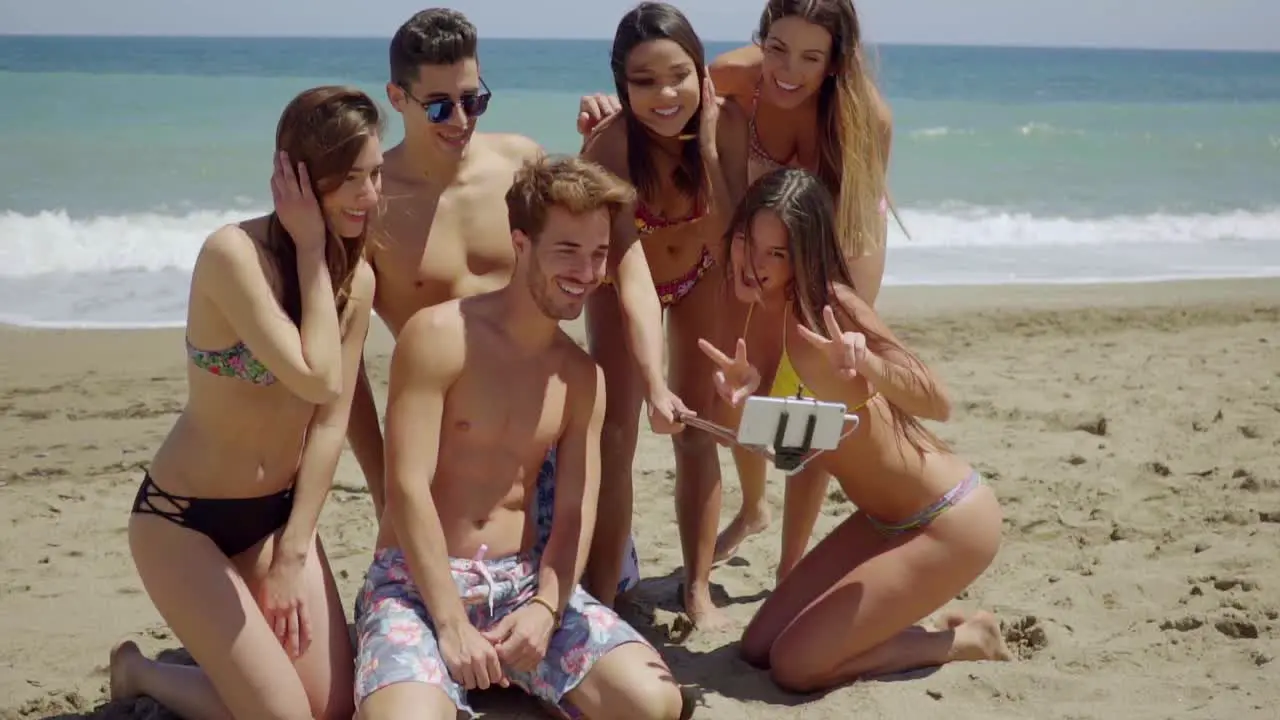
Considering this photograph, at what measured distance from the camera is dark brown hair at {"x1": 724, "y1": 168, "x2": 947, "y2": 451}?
153 inches

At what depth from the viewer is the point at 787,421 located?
133 inches

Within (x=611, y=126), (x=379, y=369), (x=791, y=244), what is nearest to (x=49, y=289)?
(x=379, y=369)

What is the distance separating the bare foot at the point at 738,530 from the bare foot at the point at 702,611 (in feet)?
1.99

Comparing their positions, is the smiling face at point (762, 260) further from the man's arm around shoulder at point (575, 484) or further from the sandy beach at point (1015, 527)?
the sandy beach at point (1015, 527)

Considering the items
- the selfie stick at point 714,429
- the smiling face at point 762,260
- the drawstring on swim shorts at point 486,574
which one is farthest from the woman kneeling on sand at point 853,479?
the drawstring on swim shorts at point 486,574

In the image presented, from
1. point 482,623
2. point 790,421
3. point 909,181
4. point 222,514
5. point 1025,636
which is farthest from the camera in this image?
point 909,181

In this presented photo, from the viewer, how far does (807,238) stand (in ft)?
12.8

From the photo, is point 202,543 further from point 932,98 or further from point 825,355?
point 932,98

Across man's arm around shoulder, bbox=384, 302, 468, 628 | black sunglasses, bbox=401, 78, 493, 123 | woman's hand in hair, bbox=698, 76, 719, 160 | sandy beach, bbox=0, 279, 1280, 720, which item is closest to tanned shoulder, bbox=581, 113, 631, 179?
woman's hand in hair, bbox=698, 76, 719, 160

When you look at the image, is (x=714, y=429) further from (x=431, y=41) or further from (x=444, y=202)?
(x=431, y=41)

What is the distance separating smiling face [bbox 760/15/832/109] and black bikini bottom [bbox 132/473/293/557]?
6.82 feet

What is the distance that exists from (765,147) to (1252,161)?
62.5ft

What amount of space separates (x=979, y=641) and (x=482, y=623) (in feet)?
5.25

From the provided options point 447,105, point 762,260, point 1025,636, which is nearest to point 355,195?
point 447,105
